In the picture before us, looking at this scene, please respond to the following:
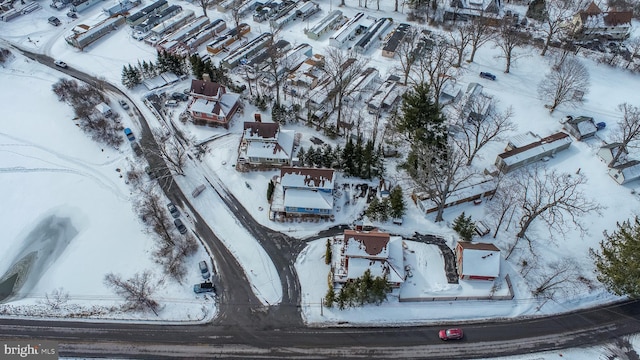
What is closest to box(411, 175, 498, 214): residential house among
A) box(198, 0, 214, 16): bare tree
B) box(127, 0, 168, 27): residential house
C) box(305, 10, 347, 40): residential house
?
box(305, 10, 347, 40): residential house

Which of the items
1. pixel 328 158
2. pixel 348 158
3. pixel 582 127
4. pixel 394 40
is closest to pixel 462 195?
pixel 348 158

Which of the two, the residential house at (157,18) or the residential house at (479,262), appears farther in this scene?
the residential house at (157,18)

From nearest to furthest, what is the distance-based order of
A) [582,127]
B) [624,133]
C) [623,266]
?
[623,266] → [624,133] → [582,127]

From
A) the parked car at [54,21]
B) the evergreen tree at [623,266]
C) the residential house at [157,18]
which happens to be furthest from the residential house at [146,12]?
the evergreen tree at [623,266]

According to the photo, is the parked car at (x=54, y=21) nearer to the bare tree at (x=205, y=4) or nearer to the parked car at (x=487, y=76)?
the bare tree at (x=205, y=4)

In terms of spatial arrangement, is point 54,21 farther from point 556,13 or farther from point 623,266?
point 623,266
